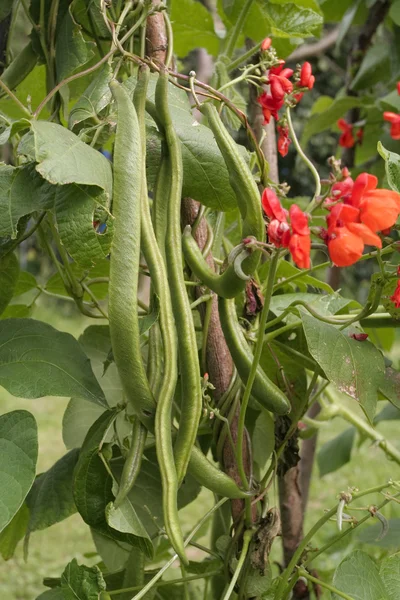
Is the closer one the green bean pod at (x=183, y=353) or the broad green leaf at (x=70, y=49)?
the green bean pod at (x=183, y=353)

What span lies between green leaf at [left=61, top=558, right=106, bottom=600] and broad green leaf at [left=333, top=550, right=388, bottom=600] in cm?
23

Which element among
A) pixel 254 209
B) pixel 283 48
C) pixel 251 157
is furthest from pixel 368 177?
pixel 283 48

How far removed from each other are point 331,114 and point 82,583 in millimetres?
1184

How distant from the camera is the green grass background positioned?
215 centimetres

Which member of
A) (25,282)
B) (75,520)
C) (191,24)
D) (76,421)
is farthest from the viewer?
(75,520)

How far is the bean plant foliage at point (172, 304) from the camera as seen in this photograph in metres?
0.63

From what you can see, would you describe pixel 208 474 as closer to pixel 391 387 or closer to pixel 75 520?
pixel 391 387

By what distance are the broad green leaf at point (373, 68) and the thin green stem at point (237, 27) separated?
635 millimetres

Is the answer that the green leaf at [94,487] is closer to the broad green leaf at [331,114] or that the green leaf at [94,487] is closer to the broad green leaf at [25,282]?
the broad green leaf at [25,282]

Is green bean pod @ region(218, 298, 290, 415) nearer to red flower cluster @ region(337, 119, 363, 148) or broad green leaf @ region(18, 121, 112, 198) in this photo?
broad green leaf @ region(18, 121, 112, 198)

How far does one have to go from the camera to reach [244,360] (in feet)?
2.37

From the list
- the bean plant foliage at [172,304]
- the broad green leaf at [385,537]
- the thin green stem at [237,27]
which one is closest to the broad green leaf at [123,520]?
the bean plant foliage at [172,304]

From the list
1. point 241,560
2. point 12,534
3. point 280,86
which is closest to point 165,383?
point 241,560

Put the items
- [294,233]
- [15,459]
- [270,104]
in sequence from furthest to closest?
[270,104]
[15,459]
[294,233]
